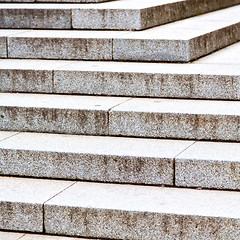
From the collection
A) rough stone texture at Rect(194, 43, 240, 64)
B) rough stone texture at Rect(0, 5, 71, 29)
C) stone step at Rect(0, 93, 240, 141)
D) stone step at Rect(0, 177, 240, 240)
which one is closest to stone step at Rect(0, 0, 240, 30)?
rough stone texture at Rect(0, 5, 71, 29)

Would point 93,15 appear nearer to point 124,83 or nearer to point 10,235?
point 124,83

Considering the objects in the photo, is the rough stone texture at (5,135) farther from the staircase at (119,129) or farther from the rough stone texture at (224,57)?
the rough stone texture at (224,57)

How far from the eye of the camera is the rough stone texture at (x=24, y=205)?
4.94 meters

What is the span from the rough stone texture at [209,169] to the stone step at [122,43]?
74.5 inches

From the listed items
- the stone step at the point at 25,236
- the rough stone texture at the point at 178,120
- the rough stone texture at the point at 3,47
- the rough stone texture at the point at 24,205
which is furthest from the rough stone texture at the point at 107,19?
the stone step at the point at 25,236

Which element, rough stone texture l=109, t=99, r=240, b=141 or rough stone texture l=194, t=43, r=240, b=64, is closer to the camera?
rough stone texture l=109, t=99, r=240, b=141

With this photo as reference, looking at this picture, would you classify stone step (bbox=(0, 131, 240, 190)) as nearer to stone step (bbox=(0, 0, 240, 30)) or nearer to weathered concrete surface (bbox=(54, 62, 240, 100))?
weathered concrete surface (bbox=(54, 62, 240, 100))

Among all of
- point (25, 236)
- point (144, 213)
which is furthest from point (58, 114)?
point (144, 213)

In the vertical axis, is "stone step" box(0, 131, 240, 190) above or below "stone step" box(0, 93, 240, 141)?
below

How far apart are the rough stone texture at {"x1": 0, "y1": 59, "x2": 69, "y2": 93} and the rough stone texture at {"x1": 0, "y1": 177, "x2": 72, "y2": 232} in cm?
158

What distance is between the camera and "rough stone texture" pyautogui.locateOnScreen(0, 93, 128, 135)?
573 centimetres

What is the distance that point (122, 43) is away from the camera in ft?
22.5

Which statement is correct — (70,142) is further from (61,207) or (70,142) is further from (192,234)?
(192,234)

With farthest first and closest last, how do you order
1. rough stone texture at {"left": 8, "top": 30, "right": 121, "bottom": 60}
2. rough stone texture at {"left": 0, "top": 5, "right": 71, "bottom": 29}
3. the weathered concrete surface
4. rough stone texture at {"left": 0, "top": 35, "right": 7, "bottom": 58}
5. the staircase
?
rough stone texture at {"left": 0, "top": 5, "right": 71, "bottom": 29}
rough stone texture at {"left": 0, "top": 35, "right": 7, "bottom": 58}
rough stone texture at {"left": 8, "top": 30, "right": 121, "bottom": 60}
the weathered concrete surface
the staircase
